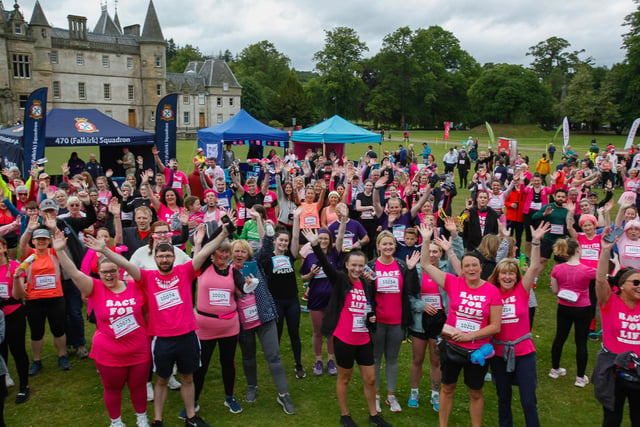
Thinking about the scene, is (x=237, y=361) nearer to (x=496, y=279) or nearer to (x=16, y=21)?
(x=496, y=279)

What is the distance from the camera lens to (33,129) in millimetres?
11766

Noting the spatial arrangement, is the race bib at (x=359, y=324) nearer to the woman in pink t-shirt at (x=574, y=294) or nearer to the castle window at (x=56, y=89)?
the woman in pink t-shirt at (x=574, y=294)

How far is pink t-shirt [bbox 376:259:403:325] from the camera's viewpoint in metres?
4.66

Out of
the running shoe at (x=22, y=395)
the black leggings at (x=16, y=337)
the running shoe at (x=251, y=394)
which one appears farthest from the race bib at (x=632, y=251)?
the running shoe at (x=22, y=395)

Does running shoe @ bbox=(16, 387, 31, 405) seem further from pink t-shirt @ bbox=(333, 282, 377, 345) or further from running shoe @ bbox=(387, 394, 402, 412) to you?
running shoe @ bbox=(387, 394, 402, 412)

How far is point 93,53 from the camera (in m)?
58.6

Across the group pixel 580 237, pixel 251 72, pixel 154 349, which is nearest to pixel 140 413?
pixel 154 349

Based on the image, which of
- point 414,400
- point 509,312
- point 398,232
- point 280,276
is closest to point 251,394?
point 280,276

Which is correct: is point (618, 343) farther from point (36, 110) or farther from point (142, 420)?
point (36, 110)

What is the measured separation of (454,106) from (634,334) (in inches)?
2940

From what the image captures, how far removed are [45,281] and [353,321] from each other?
3.29 meters

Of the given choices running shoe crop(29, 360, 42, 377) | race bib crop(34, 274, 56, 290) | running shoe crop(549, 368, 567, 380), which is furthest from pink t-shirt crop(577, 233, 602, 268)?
running shoe crop(29, 360, 42, 377)

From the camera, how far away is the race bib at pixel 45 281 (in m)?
5.09

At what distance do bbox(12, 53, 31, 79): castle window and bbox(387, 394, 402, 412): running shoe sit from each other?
5949 centimetres
